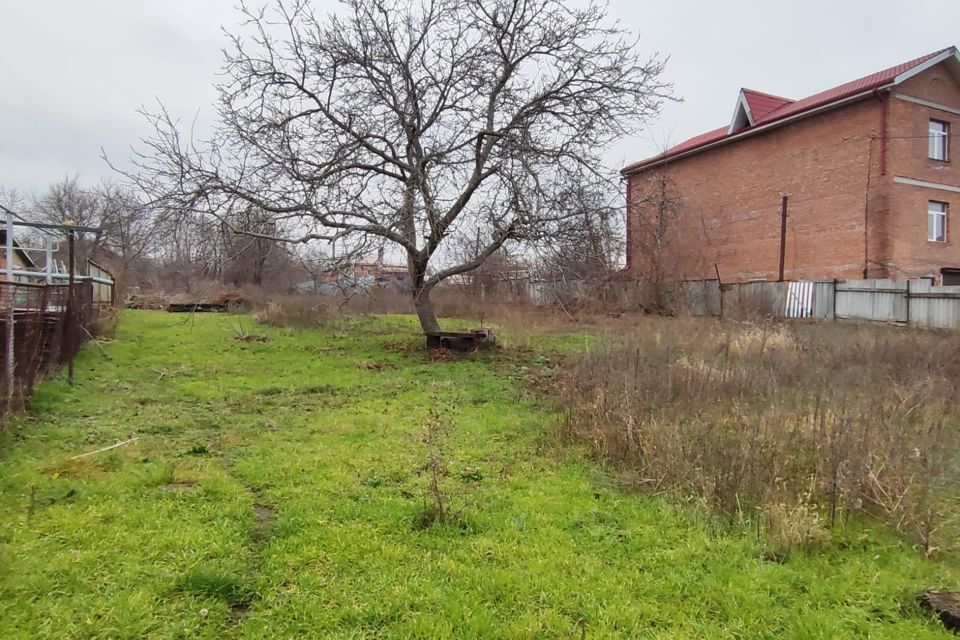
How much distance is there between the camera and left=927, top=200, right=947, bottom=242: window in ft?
67.7

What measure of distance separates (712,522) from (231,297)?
26663 mm

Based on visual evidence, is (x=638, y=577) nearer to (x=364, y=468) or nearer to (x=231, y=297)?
(x=364, y=468)

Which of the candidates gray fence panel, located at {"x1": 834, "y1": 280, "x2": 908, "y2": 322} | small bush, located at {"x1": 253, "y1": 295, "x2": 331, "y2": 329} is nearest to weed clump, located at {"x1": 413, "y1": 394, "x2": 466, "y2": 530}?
small bush, located at {"x1": 253, "y1": 295, "x2": 331, "y2": 329}

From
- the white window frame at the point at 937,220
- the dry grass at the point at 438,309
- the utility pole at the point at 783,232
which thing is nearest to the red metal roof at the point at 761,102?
the utility pole at the point at 783,232

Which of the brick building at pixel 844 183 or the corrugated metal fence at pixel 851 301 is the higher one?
the brick building at pixel 844 183

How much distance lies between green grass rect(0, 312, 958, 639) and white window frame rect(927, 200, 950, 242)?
2243 cm

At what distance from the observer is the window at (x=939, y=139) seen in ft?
67.7

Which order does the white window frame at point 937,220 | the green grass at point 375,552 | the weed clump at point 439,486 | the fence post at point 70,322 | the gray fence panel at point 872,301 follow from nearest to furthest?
the green grass at point 375,552 → the weed clump at point 439,486 → the fence post at point 70,322 → the gray fence panel at point 872,301 → the white window frame at point 937,220

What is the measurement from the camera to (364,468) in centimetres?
502

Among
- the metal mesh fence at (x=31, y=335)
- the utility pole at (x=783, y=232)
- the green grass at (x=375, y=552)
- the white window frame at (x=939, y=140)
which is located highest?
the white window frame at (x=939, y=140)

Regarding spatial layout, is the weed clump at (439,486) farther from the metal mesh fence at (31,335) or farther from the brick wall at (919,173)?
the brick wall at (919,173)

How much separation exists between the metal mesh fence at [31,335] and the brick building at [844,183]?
14904 mm

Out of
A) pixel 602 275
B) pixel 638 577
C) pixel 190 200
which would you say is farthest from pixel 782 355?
pixel 190 200

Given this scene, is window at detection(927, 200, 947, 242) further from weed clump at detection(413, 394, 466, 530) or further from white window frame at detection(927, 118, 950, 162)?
weed clump at detection(413, 394, 466, 530)
